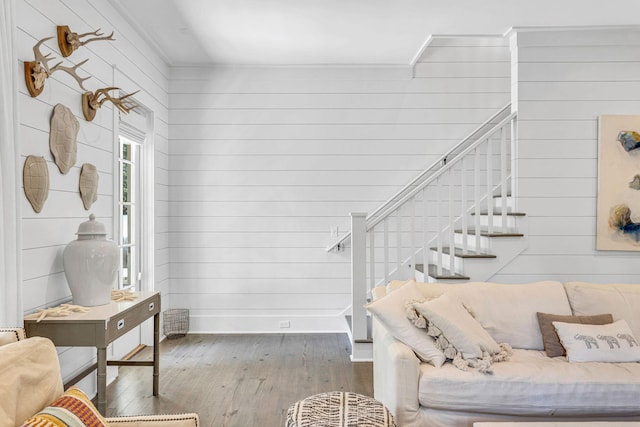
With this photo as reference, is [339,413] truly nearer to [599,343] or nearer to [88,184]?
[599,343]

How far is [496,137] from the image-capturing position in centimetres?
476

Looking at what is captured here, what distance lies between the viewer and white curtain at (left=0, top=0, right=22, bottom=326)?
209 centimetres

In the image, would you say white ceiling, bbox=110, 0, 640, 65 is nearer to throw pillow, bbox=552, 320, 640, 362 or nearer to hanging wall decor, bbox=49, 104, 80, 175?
hanging wall decor, bbox=49, 104, 80, 175

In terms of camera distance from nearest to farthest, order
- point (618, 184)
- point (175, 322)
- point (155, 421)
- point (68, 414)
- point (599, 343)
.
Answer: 1. point (68, 414)
2. point (155, 421)
3. point (599, 343)
4. point (618, 184)
5. point (175, 322)

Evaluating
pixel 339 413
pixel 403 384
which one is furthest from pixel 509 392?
pixel 339 413

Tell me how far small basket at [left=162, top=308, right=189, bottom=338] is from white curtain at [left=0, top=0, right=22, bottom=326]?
252 cm

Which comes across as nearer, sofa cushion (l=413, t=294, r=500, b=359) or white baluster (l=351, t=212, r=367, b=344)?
sofa cushion (l=413, t=294, r=500, b=359)

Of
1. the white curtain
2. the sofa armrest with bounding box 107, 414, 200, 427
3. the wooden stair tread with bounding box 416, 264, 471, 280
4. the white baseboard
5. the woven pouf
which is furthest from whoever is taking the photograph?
the white baseboard

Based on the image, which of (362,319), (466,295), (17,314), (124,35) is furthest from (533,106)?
(17,314)

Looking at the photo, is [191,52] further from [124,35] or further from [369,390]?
[369,390]

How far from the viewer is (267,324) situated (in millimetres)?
4871

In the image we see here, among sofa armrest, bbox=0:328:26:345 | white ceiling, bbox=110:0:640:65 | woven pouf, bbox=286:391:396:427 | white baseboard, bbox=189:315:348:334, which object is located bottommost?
white baseboard, bbox=189:315:348:334

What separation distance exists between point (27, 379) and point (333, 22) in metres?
3.41

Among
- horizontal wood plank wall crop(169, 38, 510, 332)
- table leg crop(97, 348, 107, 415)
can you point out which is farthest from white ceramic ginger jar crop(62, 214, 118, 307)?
horizontal wood plank wall crop(169, 38, 510, 332)
